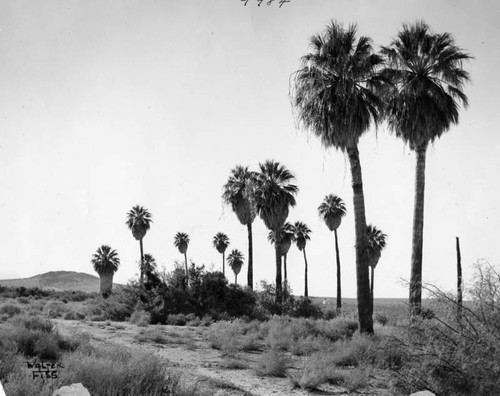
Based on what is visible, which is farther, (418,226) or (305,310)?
(305,310)

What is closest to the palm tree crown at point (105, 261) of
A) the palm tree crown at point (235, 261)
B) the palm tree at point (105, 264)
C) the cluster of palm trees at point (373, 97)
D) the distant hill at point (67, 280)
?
the palm tree at point (105, 264)

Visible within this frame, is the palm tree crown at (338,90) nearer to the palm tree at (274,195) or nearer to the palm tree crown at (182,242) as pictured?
the palm tree at (274,195)

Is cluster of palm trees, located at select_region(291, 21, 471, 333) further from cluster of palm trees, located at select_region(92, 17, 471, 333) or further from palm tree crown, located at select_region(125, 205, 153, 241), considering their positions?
palm tree crown, located at select_region(125, 205, 153, 241)

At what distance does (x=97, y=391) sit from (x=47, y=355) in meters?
4.88

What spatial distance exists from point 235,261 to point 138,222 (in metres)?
25.8

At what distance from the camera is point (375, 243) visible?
6162cm

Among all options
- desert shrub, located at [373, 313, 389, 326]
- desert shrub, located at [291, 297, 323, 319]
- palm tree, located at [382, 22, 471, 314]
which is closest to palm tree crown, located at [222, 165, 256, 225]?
desert shrub, located at [291, 297, 323, 319]

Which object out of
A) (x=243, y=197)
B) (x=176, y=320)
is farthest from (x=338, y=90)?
(x=243, y=197)

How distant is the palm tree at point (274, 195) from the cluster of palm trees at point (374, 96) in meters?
17.5

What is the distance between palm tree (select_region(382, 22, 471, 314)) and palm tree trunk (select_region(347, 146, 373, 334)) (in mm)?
3944

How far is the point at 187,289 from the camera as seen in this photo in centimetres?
3584

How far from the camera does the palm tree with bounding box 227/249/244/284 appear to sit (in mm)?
88625
